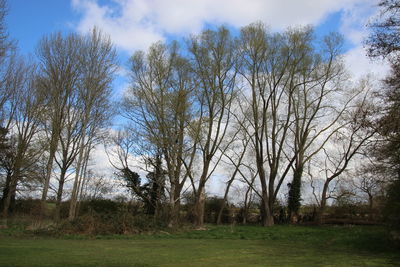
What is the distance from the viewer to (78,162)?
82.4ft

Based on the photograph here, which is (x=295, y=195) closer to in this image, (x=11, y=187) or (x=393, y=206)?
(x=393, y=206)

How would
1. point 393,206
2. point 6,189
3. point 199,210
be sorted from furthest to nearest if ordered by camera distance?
point 6,189 → point 199,210 → point 393,206

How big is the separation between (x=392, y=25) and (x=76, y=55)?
21.9 m

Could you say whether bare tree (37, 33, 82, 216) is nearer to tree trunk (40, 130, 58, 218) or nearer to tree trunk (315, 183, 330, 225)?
tree trunk (40, 130, 58, 218)

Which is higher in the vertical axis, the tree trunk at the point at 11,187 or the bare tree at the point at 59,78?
the bare tree at the point at 59,78

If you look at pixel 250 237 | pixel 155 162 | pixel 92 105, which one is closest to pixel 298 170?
pixel 155 162

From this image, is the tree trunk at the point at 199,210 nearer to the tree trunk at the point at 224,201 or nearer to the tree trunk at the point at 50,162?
the tree trunk at the point at 224,201

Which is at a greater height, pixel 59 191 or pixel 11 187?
pixel 11 187

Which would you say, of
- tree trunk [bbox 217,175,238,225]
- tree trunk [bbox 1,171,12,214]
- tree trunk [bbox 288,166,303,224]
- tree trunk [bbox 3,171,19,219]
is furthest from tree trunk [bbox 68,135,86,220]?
tree trunk [bbox 288,166,303,224]

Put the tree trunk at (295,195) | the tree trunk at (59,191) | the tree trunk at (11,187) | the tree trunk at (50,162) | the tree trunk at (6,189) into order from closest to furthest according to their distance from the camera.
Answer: the tree trunk at (59,191)
the tree trunk at (50,162)
the tree trunk at (11,187)
the tree trunk at (6,189)
the tree trunk at (295,195)

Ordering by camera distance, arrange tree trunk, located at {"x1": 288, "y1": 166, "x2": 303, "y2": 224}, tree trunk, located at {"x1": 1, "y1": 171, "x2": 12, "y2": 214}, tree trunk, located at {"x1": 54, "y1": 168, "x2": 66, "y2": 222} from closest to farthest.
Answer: tree trunk, located at {"x1": 54, "y1": 168, "x2": 66, "y2": 222} → tree trunk, located at {"x1": 1, "y1": 171, "x2": 12, "y2": 214} → tree trunk, located at {"x1": 288, "y1": 166, "x2": 303, "y2": 224}

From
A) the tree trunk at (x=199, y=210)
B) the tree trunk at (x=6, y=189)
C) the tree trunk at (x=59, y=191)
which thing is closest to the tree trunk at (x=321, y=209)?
the tree trunk at (x=199, y=210)

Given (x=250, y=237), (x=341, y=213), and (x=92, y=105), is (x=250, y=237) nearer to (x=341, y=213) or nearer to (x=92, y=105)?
(x=341, y=213)

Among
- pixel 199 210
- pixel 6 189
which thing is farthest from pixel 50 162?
pixel 199 210
